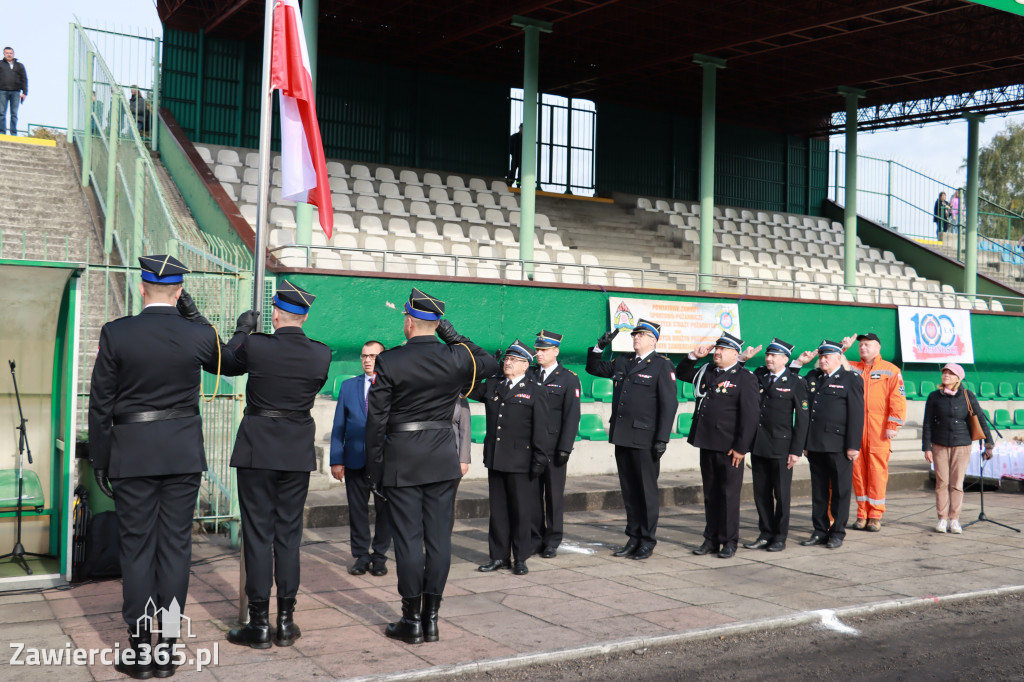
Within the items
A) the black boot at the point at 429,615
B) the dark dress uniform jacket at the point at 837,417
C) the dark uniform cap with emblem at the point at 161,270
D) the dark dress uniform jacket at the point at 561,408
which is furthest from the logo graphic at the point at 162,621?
the dark dress uniform jacket at the point at 837,417

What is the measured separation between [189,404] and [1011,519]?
9.37 metres

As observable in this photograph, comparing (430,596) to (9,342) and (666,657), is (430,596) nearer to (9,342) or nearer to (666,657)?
(666,657)

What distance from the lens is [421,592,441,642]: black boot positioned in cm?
559

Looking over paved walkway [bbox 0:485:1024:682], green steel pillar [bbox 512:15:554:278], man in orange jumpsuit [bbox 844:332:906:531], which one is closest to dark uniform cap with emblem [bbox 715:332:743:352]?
paved walkway [bbox 0:485:1024:682]

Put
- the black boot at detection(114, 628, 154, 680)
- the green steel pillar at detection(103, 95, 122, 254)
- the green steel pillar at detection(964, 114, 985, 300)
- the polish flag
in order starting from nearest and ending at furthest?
the black boot at detection(114, 628, 154, 680) < the polish flag < the green steel pillar at detection(103, 95, 122, 254) < the green steel pillar at detection(964, 114, 985, 300)

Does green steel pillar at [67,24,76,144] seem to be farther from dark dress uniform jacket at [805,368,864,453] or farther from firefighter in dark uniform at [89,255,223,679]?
dark dress uniform jacket at [805,368,864,453]

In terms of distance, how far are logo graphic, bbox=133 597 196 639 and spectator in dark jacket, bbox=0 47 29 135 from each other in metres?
14.2

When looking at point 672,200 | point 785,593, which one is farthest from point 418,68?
point 785,593

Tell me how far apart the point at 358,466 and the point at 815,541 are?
4.53 metres

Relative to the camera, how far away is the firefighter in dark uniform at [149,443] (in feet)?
16.4

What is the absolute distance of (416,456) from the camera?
18.4 feet

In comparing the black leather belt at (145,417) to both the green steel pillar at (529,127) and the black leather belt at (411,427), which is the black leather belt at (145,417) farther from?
the green steel pillar at (529,127)

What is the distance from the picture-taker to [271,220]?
14.5m

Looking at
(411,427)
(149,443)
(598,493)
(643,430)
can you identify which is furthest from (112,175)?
(411,427)
